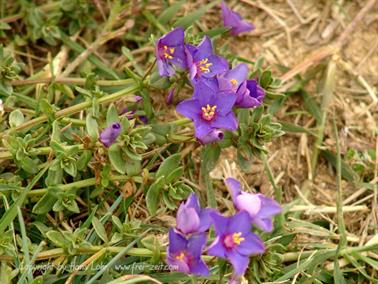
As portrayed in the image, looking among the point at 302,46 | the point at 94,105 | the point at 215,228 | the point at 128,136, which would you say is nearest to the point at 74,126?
the point at 94,105

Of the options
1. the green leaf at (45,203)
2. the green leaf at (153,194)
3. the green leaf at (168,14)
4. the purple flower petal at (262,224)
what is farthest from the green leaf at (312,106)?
the green leaf at (45,203)

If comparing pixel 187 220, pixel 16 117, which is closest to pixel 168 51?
pixel 16 117

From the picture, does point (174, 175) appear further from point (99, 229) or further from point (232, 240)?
point (232, 240)

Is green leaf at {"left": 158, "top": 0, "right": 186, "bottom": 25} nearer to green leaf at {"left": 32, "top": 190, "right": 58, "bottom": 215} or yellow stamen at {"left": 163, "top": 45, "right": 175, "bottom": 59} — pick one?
yellow stamen at {"left": 163, "top": 45, "right": 175, "bottom": 59}

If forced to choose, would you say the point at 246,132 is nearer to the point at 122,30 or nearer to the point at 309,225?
the point at 309,225

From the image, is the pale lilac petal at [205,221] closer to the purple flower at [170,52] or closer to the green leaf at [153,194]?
the green leaf at [153,194]
